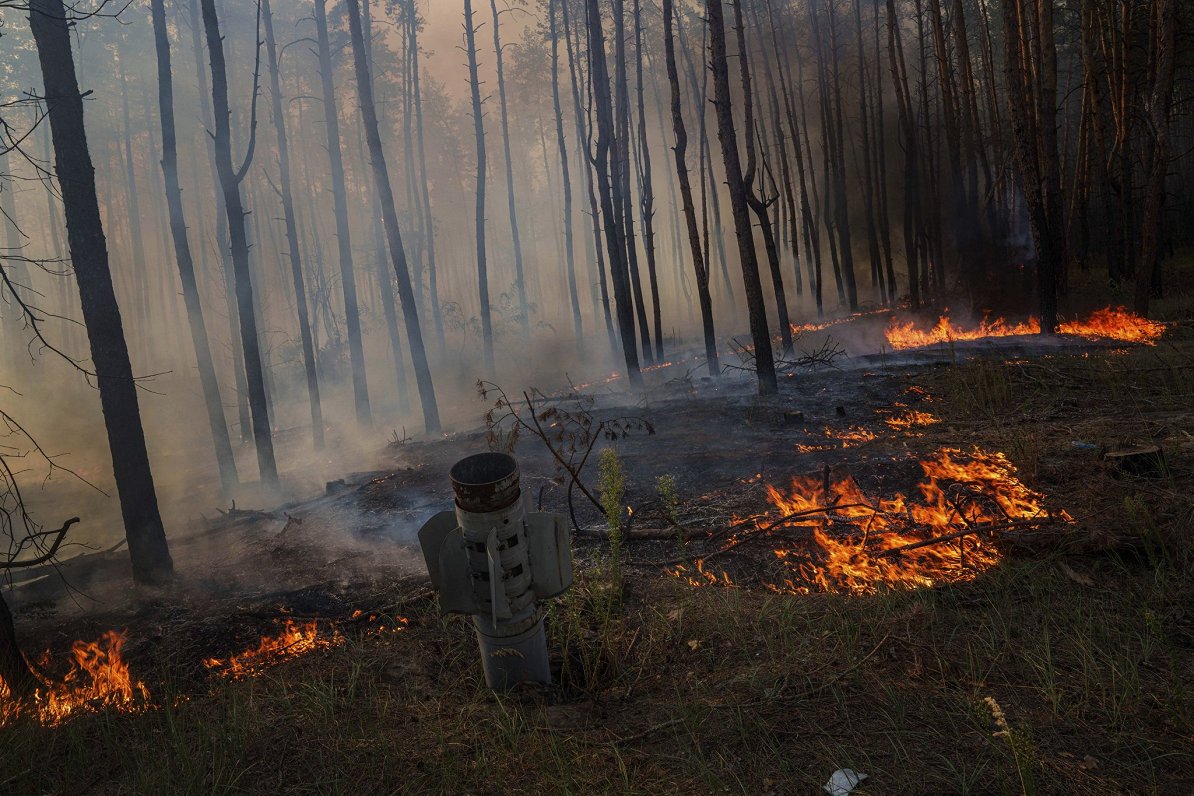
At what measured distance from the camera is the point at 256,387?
36.2 feet

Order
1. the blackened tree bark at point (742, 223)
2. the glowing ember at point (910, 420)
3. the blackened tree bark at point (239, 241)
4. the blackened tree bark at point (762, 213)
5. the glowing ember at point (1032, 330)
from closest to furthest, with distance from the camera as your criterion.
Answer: the glowing ember at point (910, 420), the blackened tree bark at point (742, 223), the glowing ember at point (1032, 330), the blackened tree bark at point (239, 241), the blackened tree bark at point (762, 213)

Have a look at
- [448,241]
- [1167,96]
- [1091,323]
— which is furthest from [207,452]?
[448,241]

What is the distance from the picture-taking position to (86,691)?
324 cm

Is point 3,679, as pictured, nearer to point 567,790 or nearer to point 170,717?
point 170,717

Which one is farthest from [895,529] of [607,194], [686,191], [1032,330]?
[1032,330]

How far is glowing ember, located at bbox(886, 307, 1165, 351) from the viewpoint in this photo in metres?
9.96

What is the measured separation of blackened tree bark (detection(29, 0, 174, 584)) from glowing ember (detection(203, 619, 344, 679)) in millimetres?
2326

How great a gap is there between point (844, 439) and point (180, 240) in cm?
1238

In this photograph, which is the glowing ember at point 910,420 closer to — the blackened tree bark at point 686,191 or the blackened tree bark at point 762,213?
the blackened tree bark at point 762,213

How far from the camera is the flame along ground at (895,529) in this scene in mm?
3490

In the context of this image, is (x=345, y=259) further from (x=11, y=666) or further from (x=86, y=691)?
(x=86, y=691)

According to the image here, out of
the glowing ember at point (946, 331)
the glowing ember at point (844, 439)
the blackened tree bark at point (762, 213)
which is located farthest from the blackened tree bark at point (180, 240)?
the glowing ember at point (946, 331)

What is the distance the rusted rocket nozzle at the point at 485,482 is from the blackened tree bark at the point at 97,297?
150 inches

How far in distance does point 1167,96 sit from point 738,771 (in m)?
13.3
